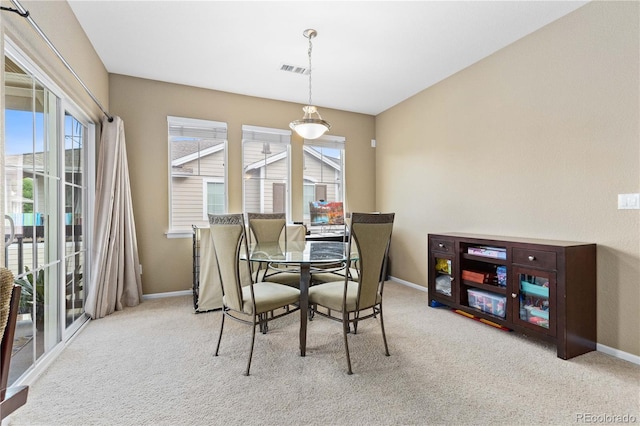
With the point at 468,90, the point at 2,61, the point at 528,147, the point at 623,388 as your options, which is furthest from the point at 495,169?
the point at 2,61

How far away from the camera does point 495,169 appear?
128 inches

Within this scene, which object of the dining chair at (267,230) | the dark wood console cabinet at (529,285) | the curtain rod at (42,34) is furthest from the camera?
the dining chair at (267,230)

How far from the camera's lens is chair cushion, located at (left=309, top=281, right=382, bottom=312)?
7.29 feet

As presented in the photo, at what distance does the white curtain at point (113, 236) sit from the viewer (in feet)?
10.3

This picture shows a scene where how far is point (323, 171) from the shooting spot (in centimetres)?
493

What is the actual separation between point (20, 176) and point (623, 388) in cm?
405

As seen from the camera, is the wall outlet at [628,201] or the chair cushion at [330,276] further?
the chair cushion at [330,276]

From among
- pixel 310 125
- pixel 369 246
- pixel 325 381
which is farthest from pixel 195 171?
pixel 325 381

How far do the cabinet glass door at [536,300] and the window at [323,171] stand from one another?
114 inches

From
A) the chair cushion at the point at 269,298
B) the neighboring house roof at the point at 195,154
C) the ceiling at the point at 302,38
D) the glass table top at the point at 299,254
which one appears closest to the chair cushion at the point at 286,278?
the glass table top at the point at 299,254

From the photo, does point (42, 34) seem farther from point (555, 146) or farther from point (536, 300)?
point (536, 300)

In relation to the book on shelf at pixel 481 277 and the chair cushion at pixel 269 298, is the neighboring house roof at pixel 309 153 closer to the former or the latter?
the chair cushion at pixel 269 298

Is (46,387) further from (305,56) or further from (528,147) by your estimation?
(528,147)

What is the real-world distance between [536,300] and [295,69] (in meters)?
3.35
